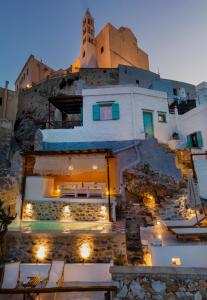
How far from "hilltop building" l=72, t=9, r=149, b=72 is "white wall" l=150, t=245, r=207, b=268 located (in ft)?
107

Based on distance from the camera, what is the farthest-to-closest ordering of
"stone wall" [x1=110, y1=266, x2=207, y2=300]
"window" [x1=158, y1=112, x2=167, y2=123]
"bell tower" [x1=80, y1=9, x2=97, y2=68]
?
"bell tower" [x1=80, y1=9, x2=97, y2=68] < "window" [x1=158, y1=112, x2=167, y2=123] < "stone wall" [x1=110, y1=266, x2=207, y2=300]

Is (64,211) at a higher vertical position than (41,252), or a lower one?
higher

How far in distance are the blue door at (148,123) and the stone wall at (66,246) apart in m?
11.0

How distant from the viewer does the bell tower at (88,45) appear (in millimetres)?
37625

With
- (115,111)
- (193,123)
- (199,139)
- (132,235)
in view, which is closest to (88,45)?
(115,111)

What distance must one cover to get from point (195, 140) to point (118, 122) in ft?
21.9

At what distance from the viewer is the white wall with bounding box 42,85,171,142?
16391 millimetres

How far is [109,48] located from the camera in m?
35.3

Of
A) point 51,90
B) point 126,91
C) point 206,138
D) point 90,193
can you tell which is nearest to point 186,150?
point 206,138

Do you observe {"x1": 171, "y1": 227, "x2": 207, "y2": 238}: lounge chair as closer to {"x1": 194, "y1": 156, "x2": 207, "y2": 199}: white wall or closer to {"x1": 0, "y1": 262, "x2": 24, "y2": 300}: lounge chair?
{"x1": 0, "y1": 262, "x2": 24, "y2": 300}: lounge chair

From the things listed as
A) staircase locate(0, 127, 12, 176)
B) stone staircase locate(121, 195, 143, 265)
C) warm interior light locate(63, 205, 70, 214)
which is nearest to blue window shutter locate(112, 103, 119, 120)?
stone staircase locate(121, 195, 143, 265)

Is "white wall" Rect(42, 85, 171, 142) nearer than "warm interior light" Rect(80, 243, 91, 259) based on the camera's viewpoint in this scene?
No

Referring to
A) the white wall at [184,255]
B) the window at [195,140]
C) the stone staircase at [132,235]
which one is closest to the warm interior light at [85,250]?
the stone staircase at [132,235]

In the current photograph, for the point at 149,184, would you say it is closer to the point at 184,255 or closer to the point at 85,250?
the point at 184,255
